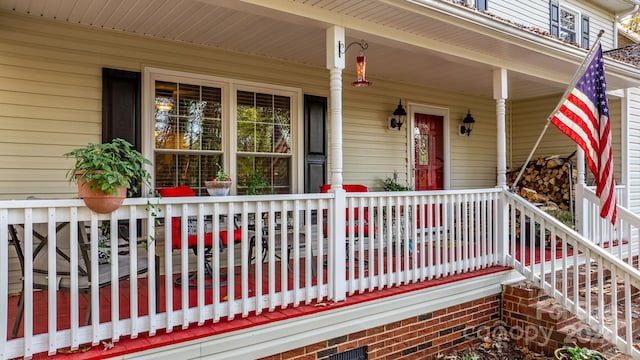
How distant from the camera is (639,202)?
7.34 metres

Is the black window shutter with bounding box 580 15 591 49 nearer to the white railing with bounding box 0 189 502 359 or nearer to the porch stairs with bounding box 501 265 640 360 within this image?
the porch stairs with bounding box 501 265 640 360

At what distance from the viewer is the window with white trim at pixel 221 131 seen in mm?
4316

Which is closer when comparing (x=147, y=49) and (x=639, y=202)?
(x=147, y=49)

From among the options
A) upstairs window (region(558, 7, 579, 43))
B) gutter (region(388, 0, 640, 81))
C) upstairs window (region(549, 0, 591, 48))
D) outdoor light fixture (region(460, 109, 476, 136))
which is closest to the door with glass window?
outdoor light fixture (region(460, 109, 476, 136))

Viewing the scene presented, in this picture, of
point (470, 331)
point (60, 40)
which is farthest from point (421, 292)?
point (60, 40)

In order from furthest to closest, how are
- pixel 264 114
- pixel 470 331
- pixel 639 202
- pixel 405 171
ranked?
1. pixel 639 202
2. pixel 405 171
3. pixel 264 114
4. pixel 470 331

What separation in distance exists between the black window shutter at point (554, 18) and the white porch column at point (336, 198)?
243 inches

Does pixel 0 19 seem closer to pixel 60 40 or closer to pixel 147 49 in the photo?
pixel 60 40

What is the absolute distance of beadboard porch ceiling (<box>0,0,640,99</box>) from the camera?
3311 mm

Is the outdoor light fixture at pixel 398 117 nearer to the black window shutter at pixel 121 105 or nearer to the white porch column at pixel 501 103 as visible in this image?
the white porch column at pixel 501 103

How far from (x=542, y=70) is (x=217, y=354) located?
4948 mm

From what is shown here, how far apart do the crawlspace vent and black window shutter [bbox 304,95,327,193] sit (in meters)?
2.22

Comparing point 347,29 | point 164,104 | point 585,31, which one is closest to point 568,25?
point 585,31

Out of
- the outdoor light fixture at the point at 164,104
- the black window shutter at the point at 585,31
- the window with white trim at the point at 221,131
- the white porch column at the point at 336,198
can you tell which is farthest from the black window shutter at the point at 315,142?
the black window shutter at the point at 585,31
